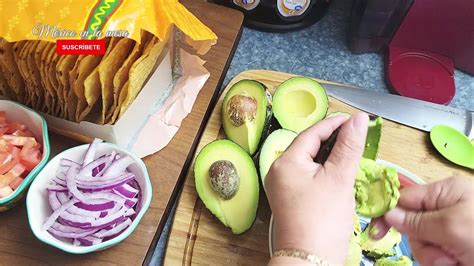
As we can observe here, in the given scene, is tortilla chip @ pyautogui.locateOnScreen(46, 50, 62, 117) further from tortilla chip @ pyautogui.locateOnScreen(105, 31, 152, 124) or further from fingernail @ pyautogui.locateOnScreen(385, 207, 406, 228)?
fingernail @ pyautogui.locateOnScreen(385, 207, 406, 228)

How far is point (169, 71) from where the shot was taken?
0.89m

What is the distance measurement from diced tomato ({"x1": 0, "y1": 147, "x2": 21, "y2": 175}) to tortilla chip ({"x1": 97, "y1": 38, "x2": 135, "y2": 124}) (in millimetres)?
129

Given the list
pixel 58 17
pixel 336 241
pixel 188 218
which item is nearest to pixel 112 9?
pixel 58 17

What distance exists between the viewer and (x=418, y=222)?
58 centimetres

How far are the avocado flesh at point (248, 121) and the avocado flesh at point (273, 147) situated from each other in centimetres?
3

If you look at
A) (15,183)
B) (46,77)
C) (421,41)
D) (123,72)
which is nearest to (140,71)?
(123,72)

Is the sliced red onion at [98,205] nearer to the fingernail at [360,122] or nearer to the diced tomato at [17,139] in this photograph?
the diced tomato at [17,139]

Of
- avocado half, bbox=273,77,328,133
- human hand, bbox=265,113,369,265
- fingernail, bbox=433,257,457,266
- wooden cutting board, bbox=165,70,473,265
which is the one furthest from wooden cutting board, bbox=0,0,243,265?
fingernail, bbox=433,257,457,266

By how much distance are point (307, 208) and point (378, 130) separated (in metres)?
0.17

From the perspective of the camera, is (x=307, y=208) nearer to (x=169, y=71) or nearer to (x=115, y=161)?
(x=115, y=161)

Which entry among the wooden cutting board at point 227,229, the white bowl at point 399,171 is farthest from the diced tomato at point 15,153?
the white bowl at point 399,171

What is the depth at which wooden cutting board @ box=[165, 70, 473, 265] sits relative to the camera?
2.43 ft

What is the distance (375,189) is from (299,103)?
11.2 inches

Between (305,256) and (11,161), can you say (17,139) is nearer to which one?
(11,161)
